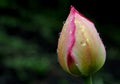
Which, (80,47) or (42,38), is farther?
(42,38)

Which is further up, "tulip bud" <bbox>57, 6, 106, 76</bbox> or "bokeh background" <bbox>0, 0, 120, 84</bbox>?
"tulip bud" <bbox>57, 6, 106, 76</bbox>

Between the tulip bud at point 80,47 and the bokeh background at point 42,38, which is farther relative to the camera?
the bokeh background at point 42,38

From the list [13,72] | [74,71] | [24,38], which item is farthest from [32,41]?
[74,71]

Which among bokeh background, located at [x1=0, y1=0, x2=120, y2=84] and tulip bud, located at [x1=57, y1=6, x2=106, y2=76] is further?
bokeh background, located at [x1=0, y1=0, x2=120, y2=84]

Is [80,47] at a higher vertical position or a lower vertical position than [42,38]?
higher

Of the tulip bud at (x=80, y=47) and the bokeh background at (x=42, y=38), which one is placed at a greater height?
the tulip bud at (x=80, y=47)
